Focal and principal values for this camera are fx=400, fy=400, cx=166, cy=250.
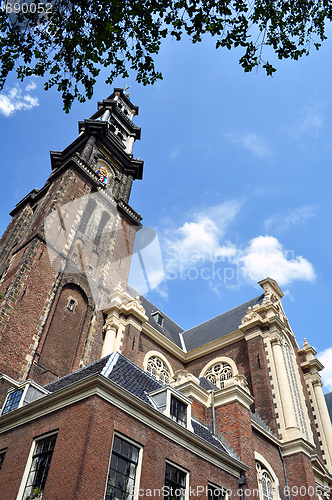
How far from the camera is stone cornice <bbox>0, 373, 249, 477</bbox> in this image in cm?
1042

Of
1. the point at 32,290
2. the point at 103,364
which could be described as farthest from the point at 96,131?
the point at 103,364

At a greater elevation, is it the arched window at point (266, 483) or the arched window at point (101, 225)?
the arched window at point (101, 225)

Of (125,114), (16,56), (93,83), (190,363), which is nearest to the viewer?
(16,56)

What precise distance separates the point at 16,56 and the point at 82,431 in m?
8.42

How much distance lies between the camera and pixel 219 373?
1003 inches

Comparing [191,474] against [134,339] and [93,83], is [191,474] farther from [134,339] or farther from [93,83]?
[134,339]

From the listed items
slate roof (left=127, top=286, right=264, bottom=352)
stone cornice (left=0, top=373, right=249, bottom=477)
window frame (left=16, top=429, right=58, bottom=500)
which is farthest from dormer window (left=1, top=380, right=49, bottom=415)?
slate roof (left=127, top=286, right=264, bottom=352)

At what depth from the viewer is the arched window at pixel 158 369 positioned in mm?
24778

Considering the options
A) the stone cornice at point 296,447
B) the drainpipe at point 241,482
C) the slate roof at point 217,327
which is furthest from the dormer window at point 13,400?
the slate roof at point 217,327

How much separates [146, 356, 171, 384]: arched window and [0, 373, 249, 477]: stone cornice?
12.0 meters

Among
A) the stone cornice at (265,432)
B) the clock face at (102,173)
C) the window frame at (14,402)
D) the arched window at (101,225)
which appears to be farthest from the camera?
the clock face at (102,173)

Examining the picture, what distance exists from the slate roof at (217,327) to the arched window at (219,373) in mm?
3075

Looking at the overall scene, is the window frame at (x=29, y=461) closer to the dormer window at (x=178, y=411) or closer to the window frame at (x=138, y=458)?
the window frame at (x=138, y=458)

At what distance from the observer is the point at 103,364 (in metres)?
13.3
